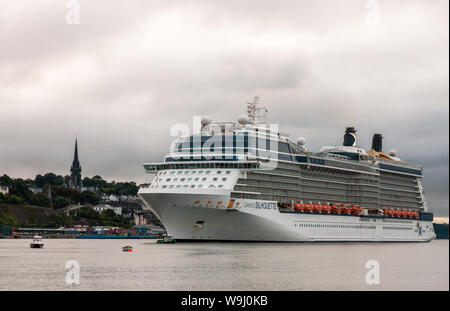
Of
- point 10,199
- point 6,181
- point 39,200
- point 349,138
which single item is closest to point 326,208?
point 349,138

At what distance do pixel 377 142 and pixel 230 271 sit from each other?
83.7 metres

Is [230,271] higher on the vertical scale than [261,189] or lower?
lower

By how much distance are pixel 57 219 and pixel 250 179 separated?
118979mm

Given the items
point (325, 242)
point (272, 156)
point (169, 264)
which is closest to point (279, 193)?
point (272, 156)

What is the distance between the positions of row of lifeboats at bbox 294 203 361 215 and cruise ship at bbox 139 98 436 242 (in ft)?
0.41

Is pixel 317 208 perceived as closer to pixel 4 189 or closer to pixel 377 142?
pixel 377 142

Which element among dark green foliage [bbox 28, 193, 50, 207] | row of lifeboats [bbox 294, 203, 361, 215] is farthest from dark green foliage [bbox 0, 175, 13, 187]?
row of lifeboats [bbox 294, 203, 361, 215]

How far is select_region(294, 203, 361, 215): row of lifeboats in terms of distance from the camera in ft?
292

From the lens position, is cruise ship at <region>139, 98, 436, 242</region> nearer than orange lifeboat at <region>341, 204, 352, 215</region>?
Yes

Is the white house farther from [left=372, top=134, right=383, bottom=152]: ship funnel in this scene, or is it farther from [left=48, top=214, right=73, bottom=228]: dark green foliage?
[left=372, top=134, right=383, bottom=152]: ship funnel

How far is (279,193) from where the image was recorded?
86.6m

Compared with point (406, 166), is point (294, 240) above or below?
below

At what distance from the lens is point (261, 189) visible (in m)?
82.9
